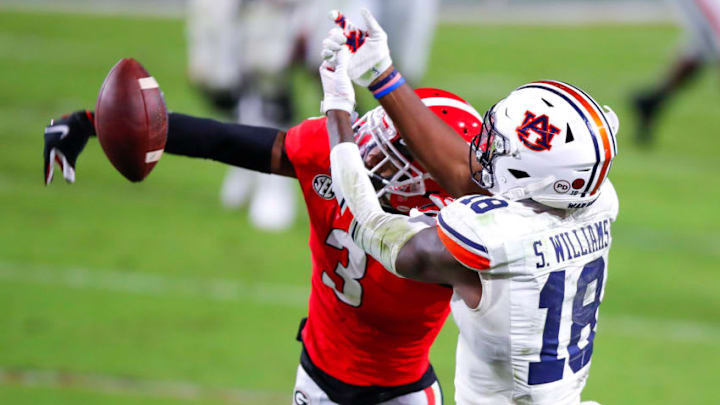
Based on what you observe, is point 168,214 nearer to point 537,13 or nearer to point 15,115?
point 15,115

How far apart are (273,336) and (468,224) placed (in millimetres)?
3139

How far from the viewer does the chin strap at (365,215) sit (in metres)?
2.50

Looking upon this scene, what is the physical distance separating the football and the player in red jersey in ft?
0.36

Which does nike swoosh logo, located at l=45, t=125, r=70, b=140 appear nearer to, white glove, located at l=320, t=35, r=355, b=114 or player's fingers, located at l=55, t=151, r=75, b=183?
A: player's fingers, located at l=55, t=151, r=75, b=183

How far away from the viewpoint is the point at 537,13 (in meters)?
14.5

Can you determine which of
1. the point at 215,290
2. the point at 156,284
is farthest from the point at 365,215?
the point at 156,284

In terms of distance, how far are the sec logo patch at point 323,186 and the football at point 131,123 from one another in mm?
447

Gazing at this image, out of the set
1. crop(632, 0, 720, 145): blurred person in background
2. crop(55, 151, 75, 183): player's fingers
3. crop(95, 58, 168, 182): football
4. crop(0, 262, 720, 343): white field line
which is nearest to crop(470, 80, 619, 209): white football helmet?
crop(95, 58, 168, 182): football

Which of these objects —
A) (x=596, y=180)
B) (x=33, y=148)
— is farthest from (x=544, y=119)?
(x=33, y=148)

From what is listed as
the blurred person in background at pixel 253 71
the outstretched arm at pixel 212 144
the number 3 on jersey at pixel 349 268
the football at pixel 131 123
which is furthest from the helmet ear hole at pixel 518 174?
the blurred person in background at pixel 253 71

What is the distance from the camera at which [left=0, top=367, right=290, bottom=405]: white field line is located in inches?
181

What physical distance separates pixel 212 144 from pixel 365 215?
60 cm

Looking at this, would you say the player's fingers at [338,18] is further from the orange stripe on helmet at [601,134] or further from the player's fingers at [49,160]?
the player's fingers at [49,160]

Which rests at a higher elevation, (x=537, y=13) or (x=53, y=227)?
(x=537, y=13)
